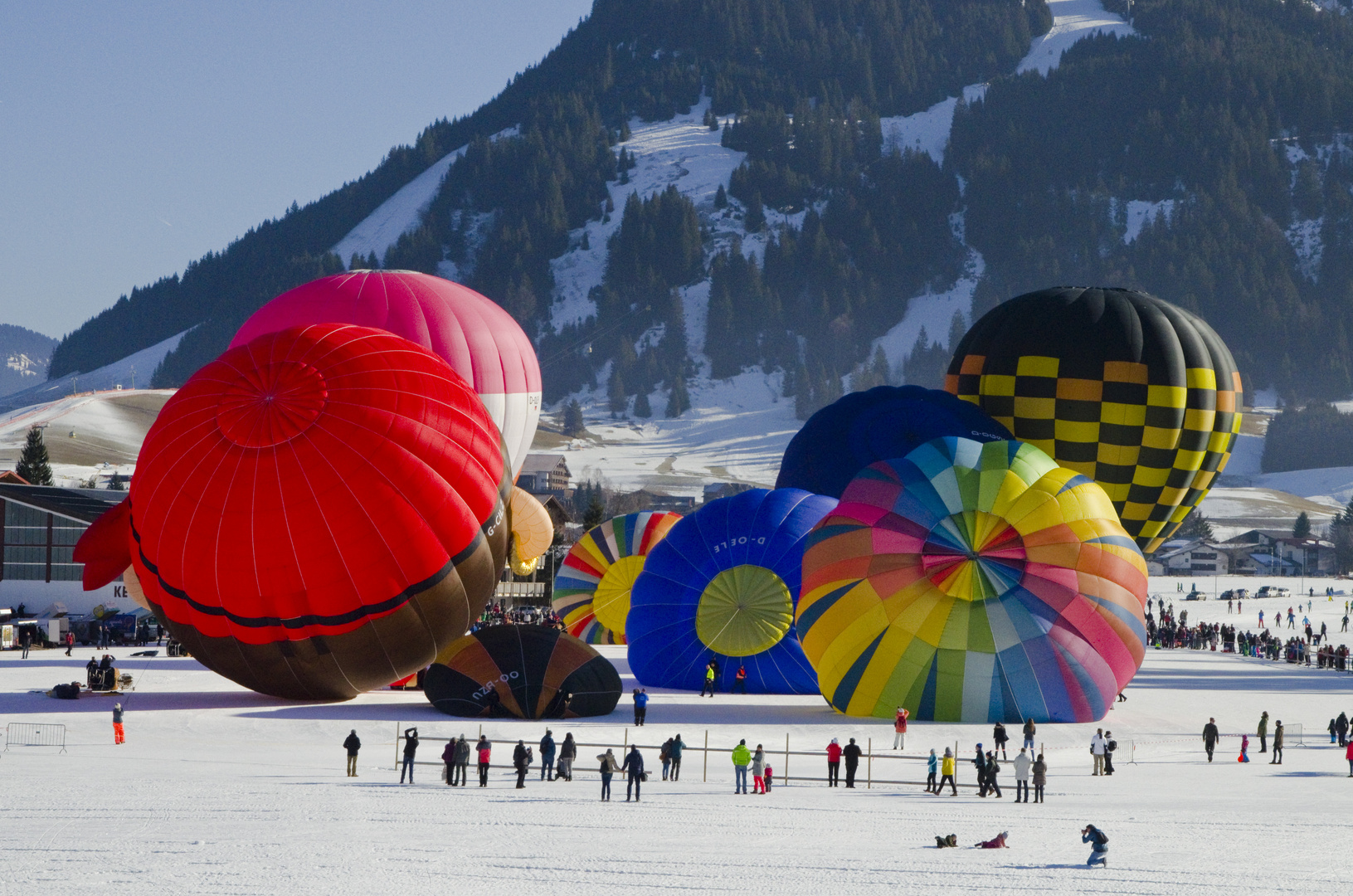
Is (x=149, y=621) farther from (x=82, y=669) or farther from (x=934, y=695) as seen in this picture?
(x=934, y=695)

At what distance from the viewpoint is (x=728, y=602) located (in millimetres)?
29391

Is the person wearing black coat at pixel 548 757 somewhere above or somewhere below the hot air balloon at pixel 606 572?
below

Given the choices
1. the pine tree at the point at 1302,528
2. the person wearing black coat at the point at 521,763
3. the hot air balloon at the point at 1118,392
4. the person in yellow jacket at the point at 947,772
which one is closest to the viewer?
the person wearing black coat at the point at 521,763

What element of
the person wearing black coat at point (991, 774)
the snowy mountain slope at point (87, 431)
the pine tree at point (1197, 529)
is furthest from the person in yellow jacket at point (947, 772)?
the pine tree at point (1197, 529)

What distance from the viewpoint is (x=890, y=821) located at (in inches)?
701

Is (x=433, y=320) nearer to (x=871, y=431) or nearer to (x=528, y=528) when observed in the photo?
(x=528, y=528)

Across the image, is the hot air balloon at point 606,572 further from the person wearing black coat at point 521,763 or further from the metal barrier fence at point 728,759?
the person wearing black coat at point 521,763

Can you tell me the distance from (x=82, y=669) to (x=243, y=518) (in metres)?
10.1

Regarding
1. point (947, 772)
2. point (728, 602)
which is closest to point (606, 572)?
point (728, 602)

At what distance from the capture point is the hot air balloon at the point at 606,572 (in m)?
38.6

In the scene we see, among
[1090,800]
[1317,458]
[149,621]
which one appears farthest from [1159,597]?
[1317,458]

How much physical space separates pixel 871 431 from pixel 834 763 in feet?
43.9

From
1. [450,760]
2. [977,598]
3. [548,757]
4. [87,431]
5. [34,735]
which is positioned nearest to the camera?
[450,760]

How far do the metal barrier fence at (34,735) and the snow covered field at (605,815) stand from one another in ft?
0.79
